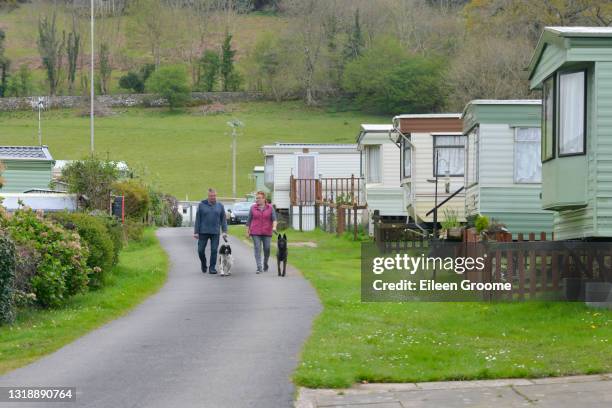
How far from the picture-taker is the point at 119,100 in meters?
94.6

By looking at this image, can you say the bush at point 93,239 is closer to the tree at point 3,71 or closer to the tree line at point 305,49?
the tree line at point 305,49

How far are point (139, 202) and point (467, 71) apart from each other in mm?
35493

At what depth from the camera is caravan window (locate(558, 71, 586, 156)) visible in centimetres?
1491

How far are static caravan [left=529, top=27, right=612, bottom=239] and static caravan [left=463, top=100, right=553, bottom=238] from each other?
7806 millimetres

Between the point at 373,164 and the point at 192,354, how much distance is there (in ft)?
84.8

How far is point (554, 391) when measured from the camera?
9406mm

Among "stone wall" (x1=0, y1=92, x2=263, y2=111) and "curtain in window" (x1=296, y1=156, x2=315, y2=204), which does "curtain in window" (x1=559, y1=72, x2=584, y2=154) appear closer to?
"curtain in window" (x1=296, y1=156, x2=315, y2=204)

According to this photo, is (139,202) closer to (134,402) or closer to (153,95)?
(134,402)

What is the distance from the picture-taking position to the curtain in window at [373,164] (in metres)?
36.5

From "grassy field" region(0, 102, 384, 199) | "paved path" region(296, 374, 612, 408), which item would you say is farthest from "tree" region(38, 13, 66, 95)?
"paved path" region(296, 374, 612, 408)

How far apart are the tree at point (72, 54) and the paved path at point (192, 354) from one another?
281 feet

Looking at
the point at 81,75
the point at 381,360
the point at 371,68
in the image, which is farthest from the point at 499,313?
the point at 81,75

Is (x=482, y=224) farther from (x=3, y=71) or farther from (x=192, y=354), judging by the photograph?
(x=3, y=71)

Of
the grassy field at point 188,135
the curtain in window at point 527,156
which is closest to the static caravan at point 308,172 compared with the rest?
the grassy field at point 188,135
